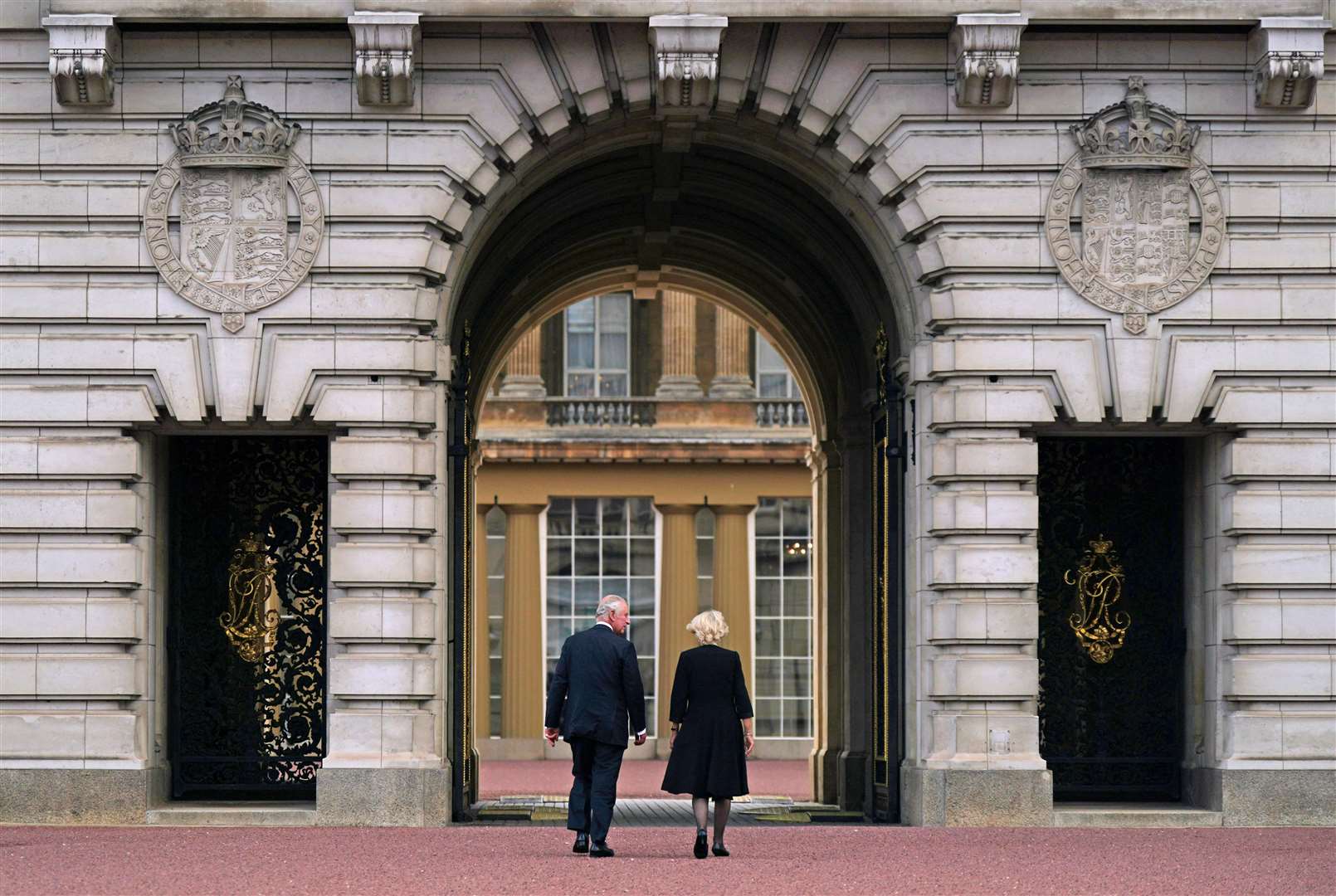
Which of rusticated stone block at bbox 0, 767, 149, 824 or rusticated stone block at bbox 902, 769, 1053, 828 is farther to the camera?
rusticated stone block at bbox 902, 769, 1053, 828

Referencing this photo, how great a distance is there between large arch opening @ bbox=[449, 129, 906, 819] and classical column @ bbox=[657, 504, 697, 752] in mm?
14603

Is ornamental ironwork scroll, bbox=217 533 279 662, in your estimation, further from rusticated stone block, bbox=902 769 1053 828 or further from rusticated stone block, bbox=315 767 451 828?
rusticated stone block, bbox=902 769 1053 828

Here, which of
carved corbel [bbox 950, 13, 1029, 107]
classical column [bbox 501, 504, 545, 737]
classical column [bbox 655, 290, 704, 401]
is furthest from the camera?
classical column [bbox 655, 290, 704, 401]

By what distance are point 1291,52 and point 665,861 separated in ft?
28.0

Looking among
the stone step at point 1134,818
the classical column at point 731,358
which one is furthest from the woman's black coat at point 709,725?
the classical column at point 731,358

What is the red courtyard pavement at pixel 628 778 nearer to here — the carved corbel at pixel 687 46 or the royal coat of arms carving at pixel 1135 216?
the royal coat of arms carving at pixel 1135 216

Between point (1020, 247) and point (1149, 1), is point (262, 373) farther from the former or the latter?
point (1149, 1)

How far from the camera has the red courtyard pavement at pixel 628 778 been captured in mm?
31297

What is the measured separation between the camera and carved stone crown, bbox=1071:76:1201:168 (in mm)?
19922

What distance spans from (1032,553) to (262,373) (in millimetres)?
6491

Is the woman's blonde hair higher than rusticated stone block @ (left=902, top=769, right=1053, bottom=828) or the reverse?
higher

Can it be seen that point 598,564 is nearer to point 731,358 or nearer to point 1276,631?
point 731,358

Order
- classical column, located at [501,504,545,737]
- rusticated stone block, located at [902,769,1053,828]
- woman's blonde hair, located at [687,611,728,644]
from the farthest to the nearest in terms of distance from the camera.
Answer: classical column, located at [501,504,545,737], rusticated stone block, located at [902,769,1053,828], woman's blonde hair, located at [687,611,728,644]

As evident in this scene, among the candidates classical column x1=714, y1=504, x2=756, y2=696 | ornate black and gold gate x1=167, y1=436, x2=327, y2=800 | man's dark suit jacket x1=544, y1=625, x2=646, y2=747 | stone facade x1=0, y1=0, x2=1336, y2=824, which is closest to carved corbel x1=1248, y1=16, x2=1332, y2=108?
stone facade x1=0, y1=0, x2=1336, y2=824
